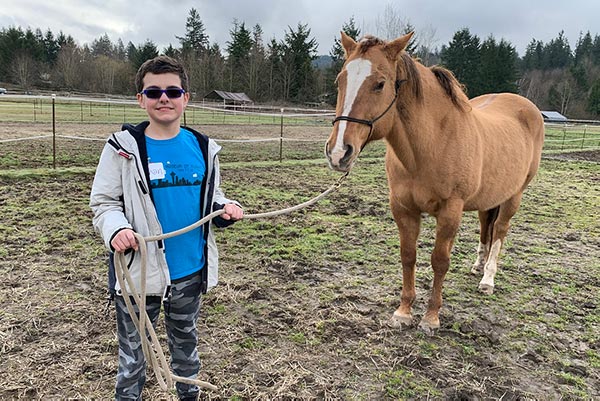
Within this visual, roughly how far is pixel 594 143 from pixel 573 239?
1842 centimetres

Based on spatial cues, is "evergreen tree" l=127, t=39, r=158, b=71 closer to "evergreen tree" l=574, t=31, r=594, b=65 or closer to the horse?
the horse

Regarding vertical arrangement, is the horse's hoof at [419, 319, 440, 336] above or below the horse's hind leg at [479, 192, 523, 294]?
below

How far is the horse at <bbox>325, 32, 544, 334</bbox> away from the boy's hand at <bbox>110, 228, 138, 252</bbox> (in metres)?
1.09

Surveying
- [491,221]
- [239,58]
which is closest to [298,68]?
[239,58]

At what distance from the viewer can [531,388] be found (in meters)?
2.28

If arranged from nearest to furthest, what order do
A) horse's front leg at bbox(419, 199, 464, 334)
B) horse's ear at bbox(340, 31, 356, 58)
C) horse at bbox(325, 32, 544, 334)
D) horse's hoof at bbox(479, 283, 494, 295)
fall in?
horse at bbox(325, 32, 544, 334)
horse's ear at bbox(340, 31, 356, 58)
horse's front leg at bbox(419, 199, 464, 334)
horse's hoof at bbox(479, 283, 494, 295)

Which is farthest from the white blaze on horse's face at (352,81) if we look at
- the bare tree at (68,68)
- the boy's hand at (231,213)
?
the bare tree at (68,68)

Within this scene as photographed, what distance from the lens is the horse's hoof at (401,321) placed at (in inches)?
113

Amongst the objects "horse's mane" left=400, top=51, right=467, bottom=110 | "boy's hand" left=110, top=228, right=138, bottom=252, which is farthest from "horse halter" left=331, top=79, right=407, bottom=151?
"boy's hand" left=110, top=228, right=138, bottom=252

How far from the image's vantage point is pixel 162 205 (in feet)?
5.50

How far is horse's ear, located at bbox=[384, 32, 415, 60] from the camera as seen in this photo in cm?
231

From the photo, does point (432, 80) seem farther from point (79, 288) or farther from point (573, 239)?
point (573, 239)

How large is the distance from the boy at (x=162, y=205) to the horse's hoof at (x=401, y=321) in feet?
5.09

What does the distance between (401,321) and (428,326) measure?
18 cm
